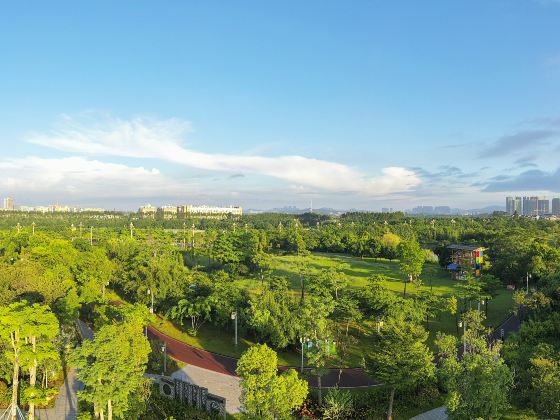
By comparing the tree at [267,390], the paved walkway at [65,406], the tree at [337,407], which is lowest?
the paved walkway at [65,406]

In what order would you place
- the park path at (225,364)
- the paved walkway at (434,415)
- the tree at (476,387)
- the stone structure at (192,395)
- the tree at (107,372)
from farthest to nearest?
the park path at (225,364)
the paved walkway at (434,415)
the stone structure at (192,395)
the tree at (107,372)
the tree at (476,387)

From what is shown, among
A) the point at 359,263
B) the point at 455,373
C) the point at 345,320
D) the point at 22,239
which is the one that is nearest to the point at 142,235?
the point at 22,239

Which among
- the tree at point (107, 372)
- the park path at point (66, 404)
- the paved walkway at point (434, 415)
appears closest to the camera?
the tree at point (107, 372)

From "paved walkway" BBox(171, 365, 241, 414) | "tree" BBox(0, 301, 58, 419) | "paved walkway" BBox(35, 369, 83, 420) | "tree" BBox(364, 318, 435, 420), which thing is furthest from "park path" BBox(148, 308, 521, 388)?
"tree" BBox(0, 301, 58, 419)

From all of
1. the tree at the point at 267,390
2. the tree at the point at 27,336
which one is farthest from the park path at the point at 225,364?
the tree at the point at 27,336

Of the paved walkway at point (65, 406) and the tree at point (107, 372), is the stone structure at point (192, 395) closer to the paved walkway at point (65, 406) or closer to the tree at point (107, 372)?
the tree at point (107, 372)

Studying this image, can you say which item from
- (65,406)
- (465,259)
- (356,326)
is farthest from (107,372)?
(465,259)

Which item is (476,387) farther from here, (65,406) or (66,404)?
(66,404)

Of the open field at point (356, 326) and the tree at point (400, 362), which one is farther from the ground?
the tree at point (400, 362)
